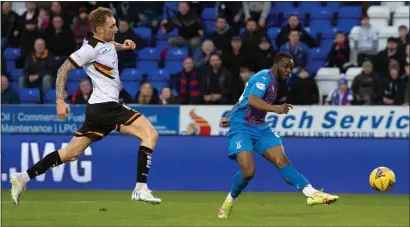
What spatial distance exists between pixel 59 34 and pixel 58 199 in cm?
684

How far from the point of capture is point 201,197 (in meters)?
16.4

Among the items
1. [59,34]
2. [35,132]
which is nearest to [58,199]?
[35,132]

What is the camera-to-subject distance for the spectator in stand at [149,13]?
906 inches

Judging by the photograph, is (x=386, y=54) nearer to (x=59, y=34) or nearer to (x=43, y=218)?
(x=59, y=34)

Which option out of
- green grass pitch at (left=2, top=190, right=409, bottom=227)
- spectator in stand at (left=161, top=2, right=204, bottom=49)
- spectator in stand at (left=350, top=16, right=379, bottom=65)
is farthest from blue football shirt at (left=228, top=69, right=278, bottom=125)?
spectator in stand at (left=161, top=2, right=204, bottom=49)

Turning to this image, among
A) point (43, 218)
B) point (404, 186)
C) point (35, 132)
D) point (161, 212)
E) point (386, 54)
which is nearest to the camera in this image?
point (43, 218)

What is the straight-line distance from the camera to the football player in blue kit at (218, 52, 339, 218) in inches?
466

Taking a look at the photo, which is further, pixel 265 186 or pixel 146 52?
pixel 146 52

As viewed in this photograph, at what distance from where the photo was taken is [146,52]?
866 inches

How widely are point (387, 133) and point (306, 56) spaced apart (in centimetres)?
280

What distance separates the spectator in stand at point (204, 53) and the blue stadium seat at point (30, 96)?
3202 millimetres

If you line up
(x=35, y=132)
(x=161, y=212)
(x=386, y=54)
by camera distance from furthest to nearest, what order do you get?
(x=386, y=54)
(x=35, y=132)
(x=161, y=212)

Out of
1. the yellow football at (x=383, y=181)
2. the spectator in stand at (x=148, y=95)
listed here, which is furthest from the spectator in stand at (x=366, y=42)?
the yellow football at (x=383, y=181)

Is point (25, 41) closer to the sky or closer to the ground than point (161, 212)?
closer to the sky
